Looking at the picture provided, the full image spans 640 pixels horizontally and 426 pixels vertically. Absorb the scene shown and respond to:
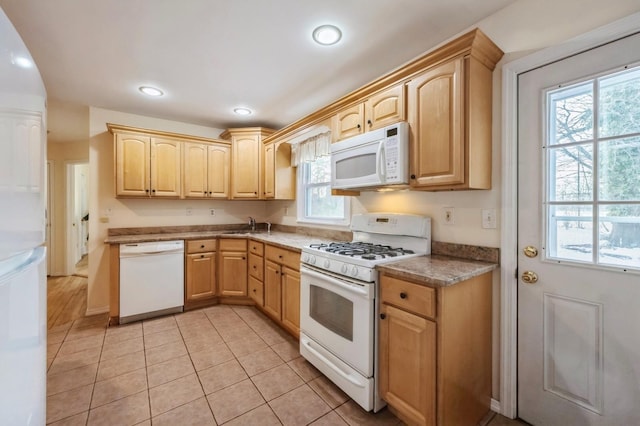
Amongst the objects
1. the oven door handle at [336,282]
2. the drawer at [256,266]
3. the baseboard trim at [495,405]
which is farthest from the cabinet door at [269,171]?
the baseboard trim at [495,405]

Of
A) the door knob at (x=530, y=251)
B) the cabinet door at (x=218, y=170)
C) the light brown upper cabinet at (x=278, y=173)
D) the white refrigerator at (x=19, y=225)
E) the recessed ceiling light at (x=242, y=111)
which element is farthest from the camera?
the cabinet door at (x=218, y=170)

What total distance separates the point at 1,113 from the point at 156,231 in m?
3.26

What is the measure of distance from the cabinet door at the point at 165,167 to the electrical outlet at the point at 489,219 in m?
3.30

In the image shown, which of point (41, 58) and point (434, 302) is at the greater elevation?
point (41, 58)

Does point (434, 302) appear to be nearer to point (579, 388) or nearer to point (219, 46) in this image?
point (579, 388)

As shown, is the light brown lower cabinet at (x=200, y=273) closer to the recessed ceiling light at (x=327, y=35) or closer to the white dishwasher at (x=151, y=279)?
the white dishwasher at (x=151, y=279)

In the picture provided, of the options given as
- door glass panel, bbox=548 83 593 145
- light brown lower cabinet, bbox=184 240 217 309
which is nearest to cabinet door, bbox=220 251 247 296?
light brown lower cabinet, bbox=184 240 217 309

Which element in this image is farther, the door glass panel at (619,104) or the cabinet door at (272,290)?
the cabinet door at (272,290)

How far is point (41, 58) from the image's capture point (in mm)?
2176

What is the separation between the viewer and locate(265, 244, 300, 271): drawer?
97.7 inches

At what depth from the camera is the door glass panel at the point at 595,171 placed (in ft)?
4.21

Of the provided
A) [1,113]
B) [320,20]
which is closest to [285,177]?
[320,20]

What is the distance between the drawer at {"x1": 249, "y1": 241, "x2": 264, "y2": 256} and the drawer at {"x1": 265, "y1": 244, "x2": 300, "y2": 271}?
0.14 meters

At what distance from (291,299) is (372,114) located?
1.73 meters
